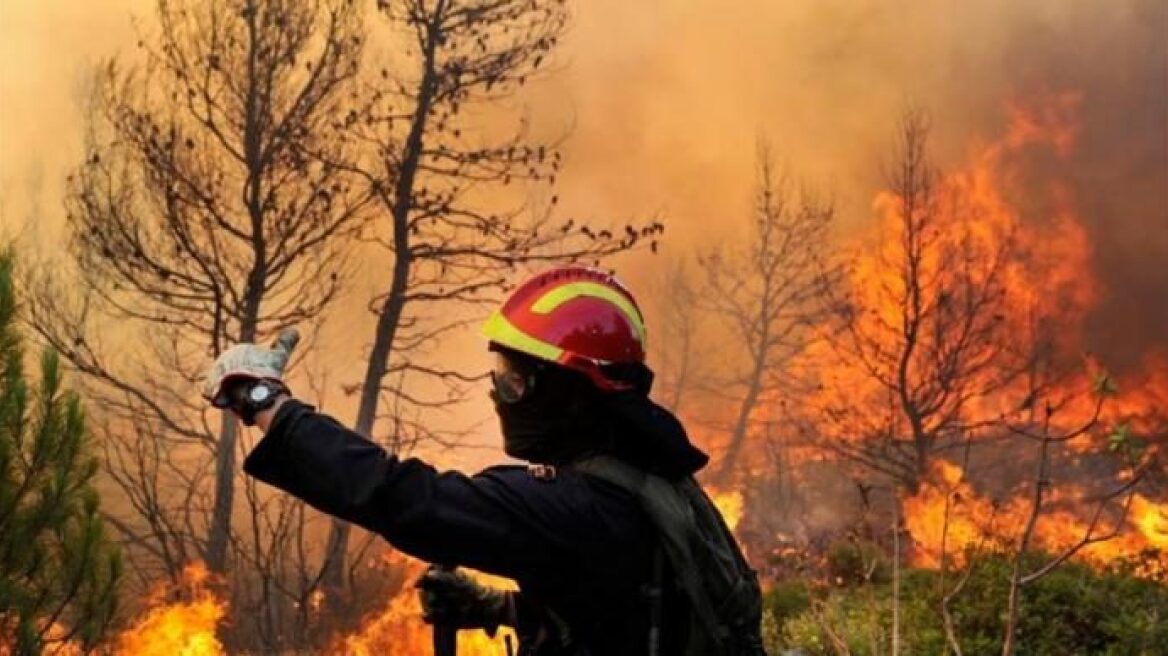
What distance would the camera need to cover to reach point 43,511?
20.6ft

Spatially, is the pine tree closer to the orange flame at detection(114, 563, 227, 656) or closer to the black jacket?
the orange flame at detection(114, 563, 227, 656)

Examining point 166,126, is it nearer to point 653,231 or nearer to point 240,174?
point 240,174

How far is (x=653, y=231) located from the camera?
38.7 feet

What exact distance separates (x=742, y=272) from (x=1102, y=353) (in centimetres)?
733

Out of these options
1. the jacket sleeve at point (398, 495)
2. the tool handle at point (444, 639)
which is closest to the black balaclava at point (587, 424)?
the jacket sleeve at point (398, 495)

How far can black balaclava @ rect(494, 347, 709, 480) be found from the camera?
91.4 inches

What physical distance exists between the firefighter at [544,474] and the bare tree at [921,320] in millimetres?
12400

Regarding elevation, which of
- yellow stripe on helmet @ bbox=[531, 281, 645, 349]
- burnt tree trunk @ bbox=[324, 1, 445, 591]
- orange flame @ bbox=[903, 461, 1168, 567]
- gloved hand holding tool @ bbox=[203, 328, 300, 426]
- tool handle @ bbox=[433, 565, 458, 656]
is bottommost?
tool handle @ bbox=[433, 565, 458, 656]

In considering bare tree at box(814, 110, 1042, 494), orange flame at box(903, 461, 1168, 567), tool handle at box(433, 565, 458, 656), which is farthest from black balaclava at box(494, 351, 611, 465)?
bare tree at box(814, 110, 1042, 494)

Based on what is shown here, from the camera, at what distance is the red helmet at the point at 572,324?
2396 millimetres

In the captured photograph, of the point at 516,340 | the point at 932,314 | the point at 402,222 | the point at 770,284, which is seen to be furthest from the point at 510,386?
the point at 770,284

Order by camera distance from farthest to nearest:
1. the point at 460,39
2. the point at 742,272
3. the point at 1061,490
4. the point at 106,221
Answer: the point at 742,272 < the point at 1061,490 < the point at 460,39 < the point at 106,221

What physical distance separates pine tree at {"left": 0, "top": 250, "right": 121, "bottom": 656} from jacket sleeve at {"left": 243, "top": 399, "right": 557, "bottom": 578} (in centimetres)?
470

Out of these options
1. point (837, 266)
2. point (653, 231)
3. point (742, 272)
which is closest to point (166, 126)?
point (653, 231)
